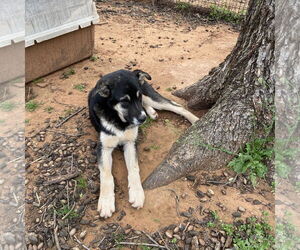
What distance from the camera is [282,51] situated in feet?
9.08

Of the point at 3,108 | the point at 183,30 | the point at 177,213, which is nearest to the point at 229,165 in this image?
the point at 177,213

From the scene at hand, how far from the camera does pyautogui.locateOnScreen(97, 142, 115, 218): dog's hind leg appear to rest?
2.86m

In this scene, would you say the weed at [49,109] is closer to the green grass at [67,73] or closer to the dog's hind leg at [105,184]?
the green grass at [67,73]

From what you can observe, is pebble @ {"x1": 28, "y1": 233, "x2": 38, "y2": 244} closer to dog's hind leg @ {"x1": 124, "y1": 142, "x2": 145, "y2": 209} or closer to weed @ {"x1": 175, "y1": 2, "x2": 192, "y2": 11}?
dog's hind leg @ {"x1": 124, "y1": 142, "x2": 145, "y2": 209}

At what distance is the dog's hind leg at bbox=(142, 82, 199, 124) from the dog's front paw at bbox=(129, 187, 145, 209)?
1.38m

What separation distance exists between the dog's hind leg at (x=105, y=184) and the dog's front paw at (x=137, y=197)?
0.62 ft

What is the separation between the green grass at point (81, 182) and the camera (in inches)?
125

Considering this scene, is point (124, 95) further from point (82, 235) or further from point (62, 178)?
point (82, 235)

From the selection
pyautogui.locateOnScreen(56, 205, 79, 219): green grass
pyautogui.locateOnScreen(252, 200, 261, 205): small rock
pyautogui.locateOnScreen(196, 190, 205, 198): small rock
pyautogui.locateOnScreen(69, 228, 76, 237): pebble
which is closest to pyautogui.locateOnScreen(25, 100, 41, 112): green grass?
pyautogui.locateOnScreen(56, 205, 79, 219): green grass

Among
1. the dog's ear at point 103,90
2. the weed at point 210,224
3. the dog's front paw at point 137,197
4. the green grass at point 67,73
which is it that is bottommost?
the green grass at point 67,73

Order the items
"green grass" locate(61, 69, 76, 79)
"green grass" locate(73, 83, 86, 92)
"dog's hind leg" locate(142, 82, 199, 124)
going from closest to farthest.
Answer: "dog's hind leg" locate(142, 82, 199, 124)
"green grass" locate(73, 83, 86, 92)
"green grass" locate(61, 69, 76, 79)

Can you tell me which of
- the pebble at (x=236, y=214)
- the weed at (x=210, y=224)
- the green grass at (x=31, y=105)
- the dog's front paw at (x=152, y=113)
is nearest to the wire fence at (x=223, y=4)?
the dog's front paw at (x=152, y=113)

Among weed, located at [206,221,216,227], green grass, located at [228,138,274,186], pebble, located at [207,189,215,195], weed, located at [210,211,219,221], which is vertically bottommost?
weed, located at [206,221,216,227]

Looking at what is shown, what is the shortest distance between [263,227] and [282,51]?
5.40ft
